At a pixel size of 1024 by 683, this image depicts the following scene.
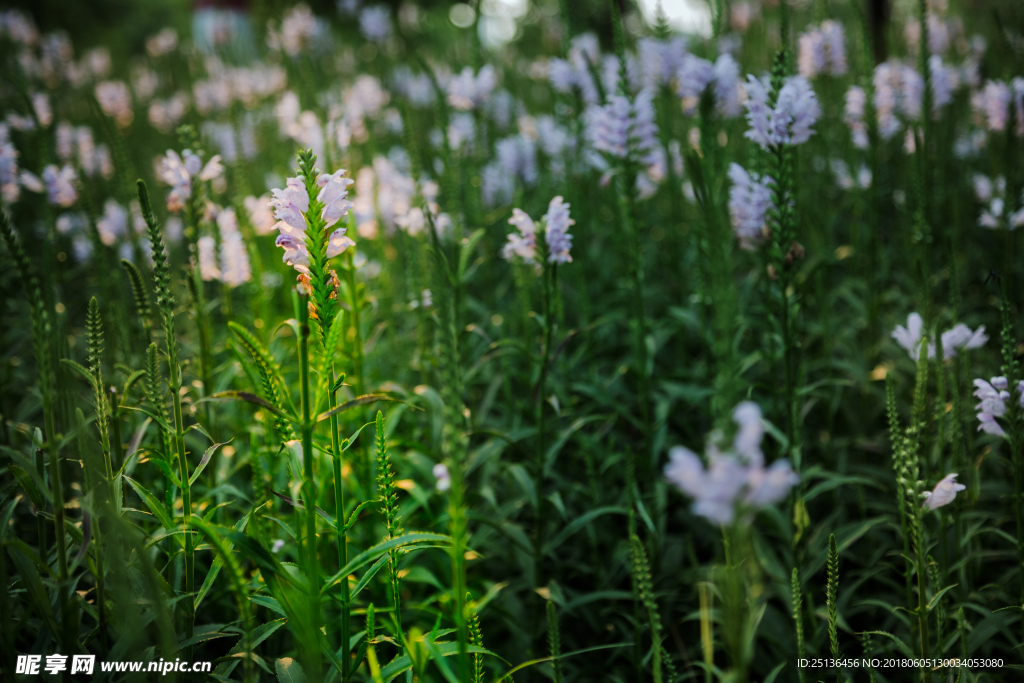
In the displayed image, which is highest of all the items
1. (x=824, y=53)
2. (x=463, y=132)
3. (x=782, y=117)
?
(x=824, y=53)

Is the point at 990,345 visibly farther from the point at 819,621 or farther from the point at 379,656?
the point at 379,656

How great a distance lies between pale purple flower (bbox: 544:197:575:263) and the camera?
223cm

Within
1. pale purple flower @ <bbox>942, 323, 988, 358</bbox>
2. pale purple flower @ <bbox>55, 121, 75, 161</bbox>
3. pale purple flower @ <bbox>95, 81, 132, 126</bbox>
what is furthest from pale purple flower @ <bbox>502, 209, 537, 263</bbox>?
pale purple flower @ <bbox>95, 81, 132, 126</bbox>

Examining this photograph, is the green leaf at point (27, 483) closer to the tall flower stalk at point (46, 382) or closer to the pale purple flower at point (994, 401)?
the tall flower stalk at point (46, 382)

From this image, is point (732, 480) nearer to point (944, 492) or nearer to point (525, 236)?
point (944, 492)

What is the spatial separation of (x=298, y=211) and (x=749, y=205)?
1.98 m

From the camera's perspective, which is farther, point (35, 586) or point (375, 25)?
point (375, 25)

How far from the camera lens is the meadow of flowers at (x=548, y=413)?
143 cm

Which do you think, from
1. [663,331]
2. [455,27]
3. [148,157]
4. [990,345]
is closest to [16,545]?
[663,331]

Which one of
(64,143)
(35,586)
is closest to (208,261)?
(35,586)

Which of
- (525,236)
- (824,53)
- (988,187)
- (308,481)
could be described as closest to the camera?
(308,481)

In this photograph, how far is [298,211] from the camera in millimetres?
1505

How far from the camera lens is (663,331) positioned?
135 inches

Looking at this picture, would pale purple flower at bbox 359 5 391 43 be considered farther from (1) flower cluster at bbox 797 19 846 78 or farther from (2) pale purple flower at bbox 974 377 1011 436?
(2) pale purple flower at bbox 974 377 1011 436
